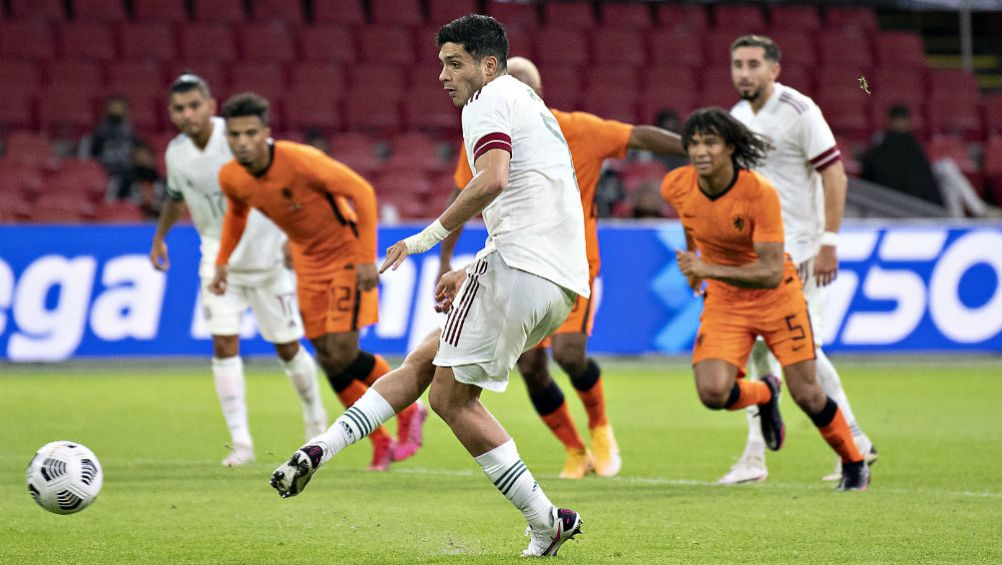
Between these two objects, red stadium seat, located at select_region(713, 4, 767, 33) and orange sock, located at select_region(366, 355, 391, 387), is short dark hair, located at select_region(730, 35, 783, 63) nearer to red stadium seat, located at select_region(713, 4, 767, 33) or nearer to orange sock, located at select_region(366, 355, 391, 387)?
orange sock, located at select_region(366, 355, 391, 387)

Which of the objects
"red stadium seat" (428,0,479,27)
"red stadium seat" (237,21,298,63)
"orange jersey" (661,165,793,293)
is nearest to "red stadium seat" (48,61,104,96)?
"red stadium seat" (237,21,298,63)

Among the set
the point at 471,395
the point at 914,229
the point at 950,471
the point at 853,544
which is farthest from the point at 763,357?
the point at 914,229

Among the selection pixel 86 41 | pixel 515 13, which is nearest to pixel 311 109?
pixel 86 41

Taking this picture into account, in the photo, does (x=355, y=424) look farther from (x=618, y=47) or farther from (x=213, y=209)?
(x=618, y=47)

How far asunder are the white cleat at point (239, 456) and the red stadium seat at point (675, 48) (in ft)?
42.9

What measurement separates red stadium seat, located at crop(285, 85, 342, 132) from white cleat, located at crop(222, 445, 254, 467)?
9.93 meters

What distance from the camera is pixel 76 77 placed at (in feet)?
60.5

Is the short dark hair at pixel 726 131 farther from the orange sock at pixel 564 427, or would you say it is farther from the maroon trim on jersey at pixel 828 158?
the orange sock at pixel 564 427

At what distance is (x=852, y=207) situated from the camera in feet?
58.3

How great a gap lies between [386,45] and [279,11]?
1.63 m

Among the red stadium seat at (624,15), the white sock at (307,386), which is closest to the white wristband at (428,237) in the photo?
the white sock at (307,386)

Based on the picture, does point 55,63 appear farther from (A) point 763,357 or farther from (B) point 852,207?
(A) point 763,357

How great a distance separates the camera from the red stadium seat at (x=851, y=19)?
22559mm

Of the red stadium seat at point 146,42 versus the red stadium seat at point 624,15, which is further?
the red stadium seat at point 624,15
